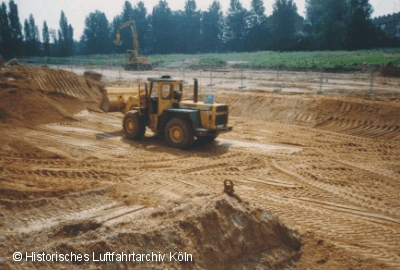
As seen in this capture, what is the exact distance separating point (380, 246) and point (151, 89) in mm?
8929

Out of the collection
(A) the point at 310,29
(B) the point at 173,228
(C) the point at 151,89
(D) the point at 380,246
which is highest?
(A) the point at 310,29

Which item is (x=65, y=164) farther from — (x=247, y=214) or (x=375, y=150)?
(x=375, y=150)

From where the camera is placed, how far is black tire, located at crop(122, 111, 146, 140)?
13336 millimetres

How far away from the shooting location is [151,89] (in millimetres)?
12953

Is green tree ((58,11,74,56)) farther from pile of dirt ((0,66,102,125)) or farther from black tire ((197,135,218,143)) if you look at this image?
black tire ((197,135,218,143))

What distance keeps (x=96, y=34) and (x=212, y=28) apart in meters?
35.2

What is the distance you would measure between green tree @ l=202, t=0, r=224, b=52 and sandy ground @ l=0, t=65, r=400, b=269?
77.7 m

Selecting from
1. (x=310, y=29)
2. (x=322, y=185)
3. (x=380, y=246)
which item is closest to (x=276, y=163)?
(x=322, y=185)

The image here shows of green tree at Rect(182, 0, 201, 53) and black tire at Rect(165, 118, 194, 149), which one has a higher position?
green tree at Rect(182, 0, 201, 53)

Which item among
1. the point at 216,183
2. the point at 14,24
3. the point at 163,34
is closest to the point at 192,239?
the point at 216,183

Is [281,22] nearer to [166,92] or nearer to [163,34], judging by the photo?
[163,34]

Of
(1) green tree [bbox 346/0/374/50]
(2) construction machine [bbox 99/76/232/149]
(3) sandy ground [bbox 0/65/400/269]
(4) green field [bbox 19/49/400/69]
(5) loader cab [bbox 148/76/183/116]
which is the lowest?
(3) sandy ground [bbox 0/65/400/269]

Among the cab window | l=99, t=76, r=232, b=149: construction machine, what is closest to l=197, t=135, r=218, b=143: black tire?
l=99, t=76, r=232, b=149: construction machine

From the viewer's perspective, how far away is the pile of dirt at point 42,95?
16453 mm
